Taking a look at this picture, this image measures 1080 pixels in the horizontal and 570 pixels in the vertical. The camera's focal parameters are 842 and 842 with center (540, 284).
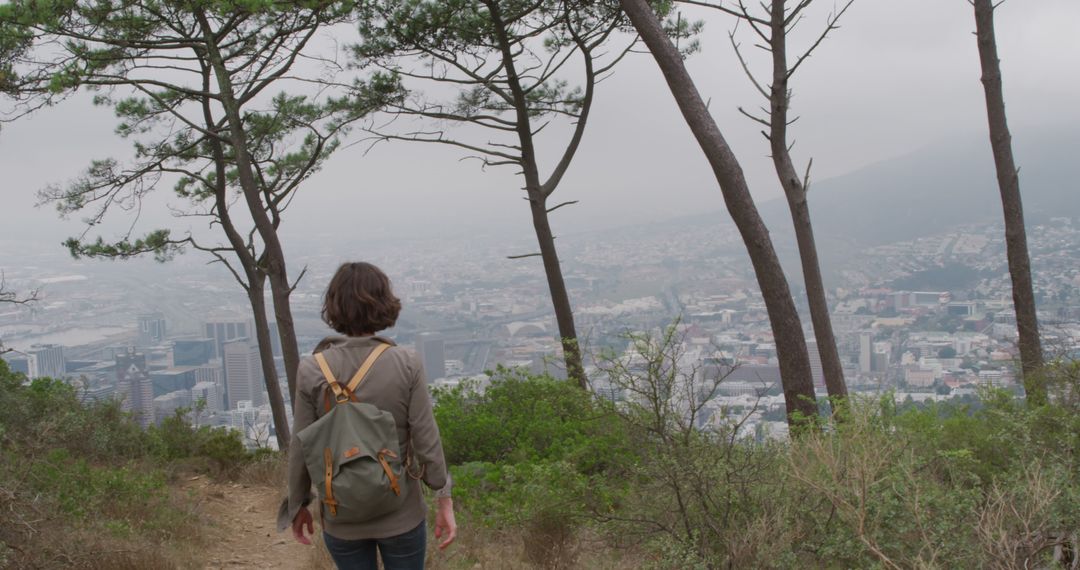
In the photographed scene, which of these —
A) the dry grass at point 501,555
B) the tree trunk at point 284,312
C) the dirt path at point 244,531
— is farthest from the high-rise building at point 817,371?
the tree trunk at point 284,312

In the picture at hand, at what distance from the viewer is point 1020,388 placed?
582 centimetres

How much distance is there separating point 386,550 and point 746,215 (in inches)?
181

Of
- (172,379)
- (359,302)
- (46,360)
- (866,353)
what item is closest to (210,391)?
(172,379)

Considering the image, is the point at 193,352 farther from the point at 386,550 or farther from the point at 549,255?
the point at 386,550

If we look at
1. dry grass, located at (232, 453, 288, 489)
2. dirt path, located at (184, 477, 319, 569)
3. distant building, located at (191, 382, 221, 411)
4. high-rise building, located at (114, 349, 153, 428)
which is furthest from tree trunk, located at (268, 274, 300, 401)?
distant building, located at (191, 382, 221, 411)

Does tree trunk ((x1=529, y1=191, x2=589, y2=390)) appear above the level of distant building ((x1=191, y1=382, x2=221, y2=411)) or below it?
above

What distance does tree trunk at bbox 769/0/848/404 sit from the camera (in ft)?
25.0

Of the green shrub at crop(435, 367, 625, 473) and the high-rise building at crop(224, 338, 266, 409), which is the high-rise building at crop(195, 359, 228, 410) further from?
the green shrub at crop(435, 367, 625, 473)

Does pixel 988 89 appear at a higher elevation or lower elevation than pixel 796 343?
higher

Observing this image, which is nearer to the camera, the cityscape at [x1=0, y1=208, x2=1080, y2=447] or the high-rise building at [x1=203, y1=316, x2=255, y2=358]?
the cityscape at [x1=0, y1=208, x2=1080, y2=447]

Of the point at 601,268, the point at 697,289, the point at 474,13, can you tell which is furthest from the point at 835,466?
the point at 601,268

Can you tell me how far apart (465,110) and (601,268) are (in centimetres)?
1612

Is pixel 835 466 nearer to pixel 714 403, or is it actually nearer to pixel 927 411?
pixel 714 403

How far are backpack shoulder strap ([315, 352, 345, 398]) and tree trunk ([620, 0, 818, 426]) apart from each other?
4.59 meters
